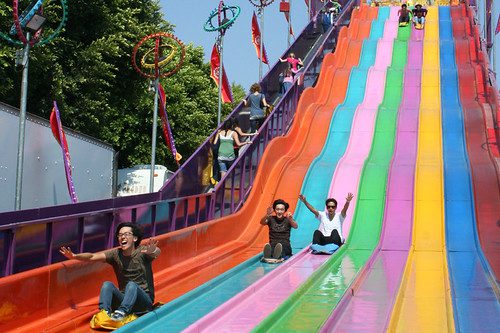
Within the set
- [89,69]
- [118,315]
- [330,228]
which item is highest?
[89,69]

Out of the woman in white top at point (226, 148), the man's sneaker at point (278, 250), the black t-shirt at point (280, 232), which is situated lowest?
the man's sneaker at point (278, 250)

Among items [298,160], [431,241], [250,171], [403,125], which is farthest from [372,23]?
[431,241]

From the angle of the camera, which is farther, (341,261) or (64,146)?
(64,146)

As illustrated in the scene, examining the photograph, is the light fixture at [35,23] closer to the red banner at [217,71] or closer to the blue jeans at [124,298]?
the blue jeans at [124,298]

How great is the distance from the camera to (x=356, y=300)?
364 inches

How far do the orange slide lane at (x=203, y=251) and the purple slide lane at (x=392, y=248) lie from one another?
2.00 metres

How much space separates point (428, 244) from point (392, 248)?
66 cm

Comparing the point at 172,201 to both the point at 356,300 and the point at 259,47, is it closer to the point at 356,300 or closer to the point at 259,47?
the point at 356,300

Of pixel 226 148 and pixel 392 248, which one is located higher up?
pixel 226 148

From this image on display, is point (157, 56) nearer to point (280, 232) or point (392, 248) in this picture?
point (280, 232)

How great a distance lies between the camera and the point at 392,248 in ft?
43.0

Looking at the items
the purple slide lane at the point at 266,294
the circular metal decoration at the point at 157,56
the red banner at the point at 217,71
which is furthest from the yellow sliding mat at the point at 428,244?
the red banner at the point at 217,71

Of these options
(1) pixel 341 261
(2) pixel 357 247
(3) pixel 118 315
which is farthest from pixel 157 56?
(3) pixel 118 315

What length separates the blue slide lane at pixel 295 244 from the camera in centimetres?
828
